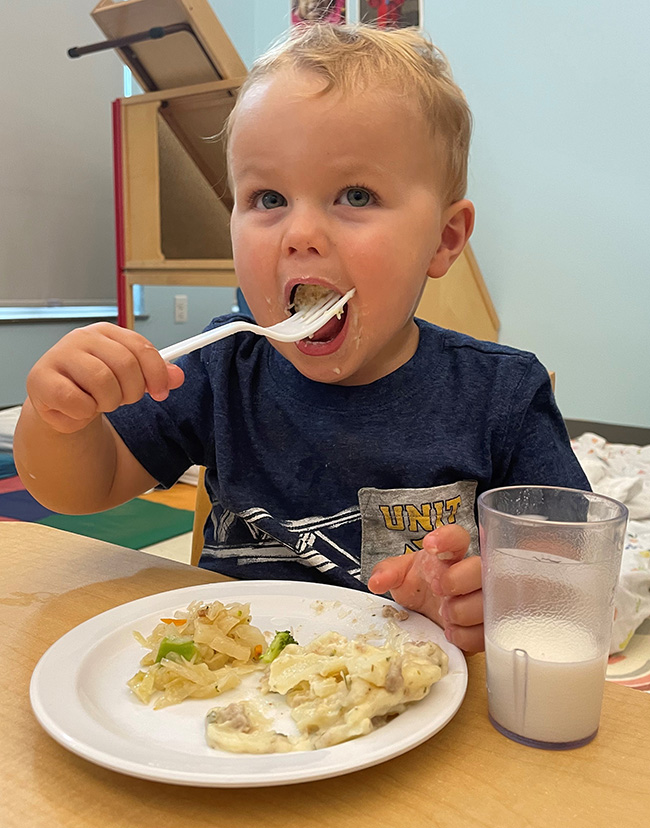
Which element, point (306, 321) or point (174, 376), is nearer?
point (174, 376)

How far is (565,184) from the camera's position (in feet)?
10.0

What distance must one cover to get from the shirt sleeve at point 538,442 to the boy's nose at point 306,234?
267 millimetres

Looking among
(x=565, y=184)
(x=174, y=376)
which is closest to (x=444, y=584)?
(x=174, y=376)

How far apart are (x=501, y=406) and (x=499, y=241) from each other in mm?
2635

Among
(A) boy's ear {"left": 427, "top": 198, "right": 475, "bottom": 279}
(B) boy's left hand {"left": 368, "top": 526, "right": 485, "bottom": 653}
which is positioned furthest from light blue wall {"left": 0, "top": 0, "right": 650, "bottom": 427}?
(B) boy's left hand {"left": 368, "top": 526, "right": 485, "bottom": 653}

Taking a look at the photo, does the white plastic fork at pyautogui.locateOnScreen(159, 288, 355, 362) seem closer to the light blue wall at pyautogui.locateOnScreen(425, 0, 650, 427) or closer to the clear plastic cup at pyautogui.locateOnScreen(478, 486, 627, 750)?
the clear plastic cup at pyautogui.locateOnScreen(478, 486, 627, 750)

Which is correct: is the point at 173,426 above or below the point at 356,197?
below

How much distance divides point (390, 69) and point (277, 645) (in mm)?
532

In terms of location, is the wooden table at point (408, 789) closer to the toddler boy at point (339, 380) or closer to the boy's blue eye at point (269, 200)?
the toddler boy at point (339, 380)

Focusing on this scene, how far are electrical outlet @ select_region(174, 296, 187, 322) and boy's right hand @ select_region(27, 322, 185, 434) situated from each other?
131 inches

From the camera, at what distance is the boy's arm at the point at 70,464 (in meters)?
0.65

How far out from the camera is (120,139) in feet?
7.44

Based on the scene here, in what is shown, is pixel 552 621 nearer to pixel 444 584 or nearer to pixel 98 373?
pixel 444 584

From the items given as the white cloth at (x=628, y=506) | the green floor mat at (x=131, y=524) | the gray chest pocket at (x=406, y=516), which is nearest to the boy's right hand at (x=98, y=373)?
the gray chest pocket at (x=406, y=516)
